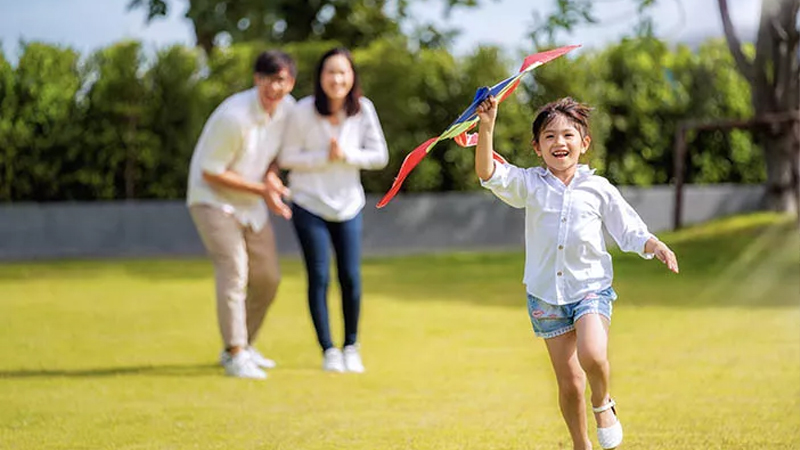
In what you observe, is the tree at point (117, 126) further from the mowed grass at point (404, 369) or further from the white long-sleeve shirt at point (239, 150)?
the white long-sleeve shirt at point (239, 150)

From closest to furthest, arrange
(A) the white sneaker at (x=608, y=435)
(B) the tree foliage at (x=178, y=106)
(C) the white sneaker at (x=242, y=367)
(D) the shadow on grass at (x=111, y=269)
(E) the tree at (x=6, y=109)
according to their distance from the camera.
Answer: (A) the white sneaker at (x=608, y=435) < (C) the white sneaker at (x=242, y=367) < (D) the shadow on grass at (x=111, y=269) < (E) the tree at (x=6, y=109) < (B) the tree foliage at (x=178, y=106)

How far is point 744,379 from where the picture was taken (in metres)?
7.40

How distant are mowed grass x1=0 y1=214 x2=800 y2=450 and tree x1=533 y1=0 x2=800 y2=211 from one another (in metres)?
3.12

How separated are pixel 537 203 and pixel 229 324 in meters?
3.35

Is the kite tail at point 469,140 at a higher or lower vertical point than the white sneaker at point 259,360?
higher

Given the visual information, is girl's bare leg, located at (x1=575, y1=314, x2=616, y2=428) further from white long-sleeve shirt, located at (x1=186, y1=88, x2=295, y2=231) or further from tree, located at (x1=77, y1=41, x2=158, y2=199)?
tree, located at (x1=77, y1=41, x2=158, y2=199)

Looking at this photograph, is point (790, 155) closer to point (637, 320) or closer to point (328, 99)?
point (637, 320)

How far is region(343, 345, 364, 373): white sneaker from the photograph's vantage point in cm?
798

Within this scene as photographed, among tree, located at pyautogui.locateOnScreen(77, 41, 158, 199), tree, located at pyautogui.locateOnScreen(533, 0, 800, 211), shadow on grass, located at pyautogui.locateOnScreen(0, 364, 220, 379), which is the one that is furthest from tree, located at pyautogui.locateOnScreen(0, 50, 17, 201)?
shadow on grass, located at pyautogui.locateOnScreen(0, 364, 220, 379)

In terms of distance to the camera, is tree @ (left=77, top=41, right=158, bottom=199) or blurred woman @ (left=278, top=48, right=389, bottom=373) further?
tree @ (left=77, top=41, right=158, bottom=199)

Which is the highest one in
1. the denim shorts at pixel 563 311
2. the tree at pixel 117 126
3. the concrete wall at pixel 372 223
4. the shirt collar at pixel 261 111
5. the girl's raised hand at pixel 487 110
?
the girl's raised hand at pixel 487 110

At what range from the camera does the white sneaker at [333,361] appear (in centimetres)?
796

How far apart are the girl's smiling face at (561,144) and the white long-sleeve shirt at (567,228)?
5cm

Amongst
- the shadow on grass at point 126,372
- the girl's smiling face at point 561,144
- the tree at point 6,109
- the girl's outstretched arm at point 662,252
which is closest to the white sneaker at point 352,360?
the shadow on grass at point 126,372
